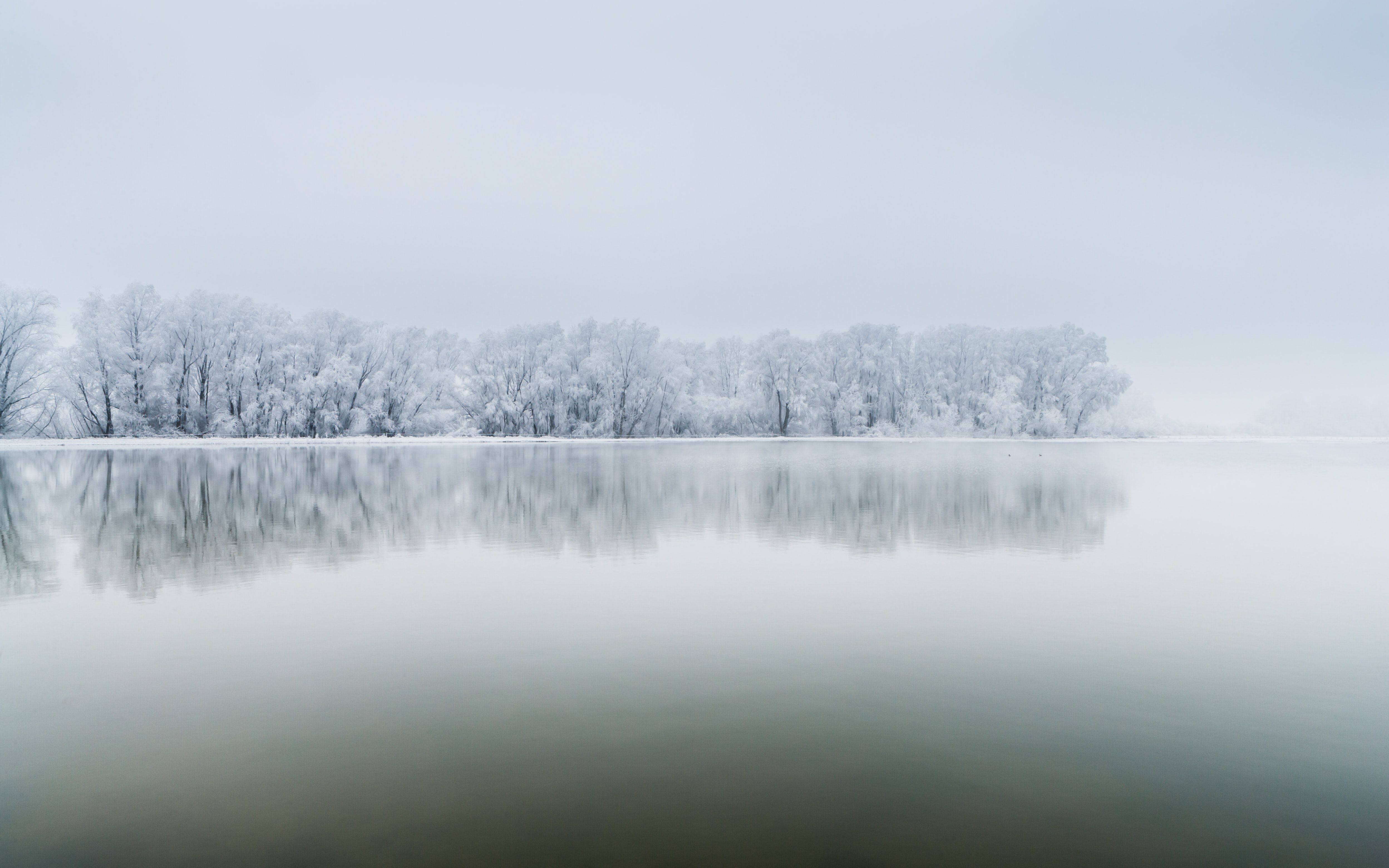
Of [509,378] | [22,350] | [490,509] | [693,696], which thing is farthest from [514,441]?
[693,696]

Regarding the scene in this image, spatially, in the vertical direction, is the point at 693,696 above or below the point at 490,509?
below

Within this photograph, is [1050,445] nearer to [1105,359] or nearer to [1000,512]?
[1105,359]

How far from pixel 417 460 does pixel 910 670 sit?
36221 millimetres

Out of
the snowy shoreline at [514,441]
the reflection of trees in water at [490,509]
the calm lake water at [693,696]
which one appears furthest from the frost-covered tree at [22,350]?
the calm lake water at [693,696]

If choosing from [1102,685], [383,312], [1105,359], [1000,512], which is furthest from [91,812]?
[383,312]

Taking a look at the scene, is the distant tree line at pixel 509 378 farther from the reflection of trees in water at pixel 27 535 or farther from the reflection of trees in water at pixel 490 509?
the reflection of trees in water at pixel 27 535

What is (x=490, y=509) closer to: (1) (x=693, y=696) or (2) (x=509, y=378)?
(1) (x=693, y=696)

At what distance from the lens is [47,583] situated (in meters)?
10.5

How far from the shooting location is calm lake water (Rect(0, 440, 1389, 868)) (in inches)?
164

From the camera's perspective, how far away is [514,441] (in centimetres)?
6938

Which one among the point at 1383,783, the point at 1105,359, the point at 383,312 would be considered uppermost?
the point at 383,312

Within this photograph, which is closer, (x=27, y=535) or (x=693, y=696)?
(x=693, y=696)

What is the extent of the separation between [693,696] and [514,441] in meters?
65.3

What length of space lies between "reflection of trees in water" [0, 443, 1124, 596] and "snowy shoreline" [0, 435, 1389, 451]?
20113 millimetres
